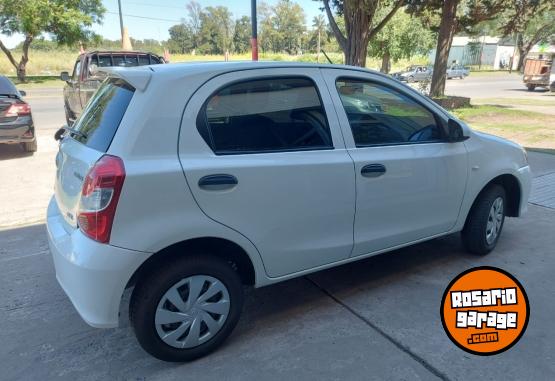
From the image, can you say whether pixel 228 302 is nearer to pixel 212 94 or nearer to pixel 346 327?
pixel 346 327

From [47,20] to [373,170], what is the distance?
29.6 metres

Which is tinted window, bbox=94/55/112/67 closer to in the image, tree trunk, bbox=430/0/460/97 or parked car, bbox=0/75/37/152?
parked car, bbox=0/75/37/152

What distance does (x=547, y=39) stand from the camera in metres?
58.4

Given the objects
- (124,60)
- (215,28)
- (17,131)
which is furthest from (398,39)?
(215,28)

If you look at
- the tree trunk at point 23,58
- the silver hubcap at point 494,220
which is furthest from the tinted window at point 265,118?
the tree trunk at point 23,58

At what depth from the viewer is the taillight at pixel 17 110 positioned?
8164 millimetres

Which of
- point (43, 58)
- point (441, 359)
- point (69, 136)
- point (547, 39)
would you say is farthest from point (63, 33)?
point (547, 39)

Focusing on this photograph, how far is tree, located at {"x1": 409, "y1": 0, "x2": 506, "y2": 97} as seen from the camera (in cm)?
1545

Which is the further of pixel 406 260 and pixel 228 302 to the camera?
pixel 406 260

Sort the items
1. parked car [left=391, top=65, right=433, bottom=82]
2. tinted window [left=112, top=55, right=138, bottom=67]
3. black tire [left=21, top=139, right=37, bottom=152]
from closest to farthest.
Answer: black tire [left=21, top=139, right=37, bottom=152] → tinted window [left=112, top=55, right=138, bottom=67] → parked car [left=391, top=65, right=433, bottom=82]

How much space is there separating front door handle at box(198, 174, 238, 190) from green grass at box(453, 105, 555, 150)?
9011 mm

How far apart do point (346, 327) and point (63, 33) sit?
31266 mm

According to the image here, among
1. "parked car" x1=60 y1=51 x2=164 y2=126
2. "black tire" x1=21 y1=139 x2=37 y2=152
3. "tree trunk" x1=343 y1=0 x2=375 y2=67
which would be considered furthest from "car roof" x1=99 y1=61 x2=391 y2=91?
"tree trunk" x1=343 y1=0 x2=375 y2=67

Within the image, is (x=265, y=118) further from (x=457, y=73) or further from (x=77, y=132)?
(x=457, y=73)
